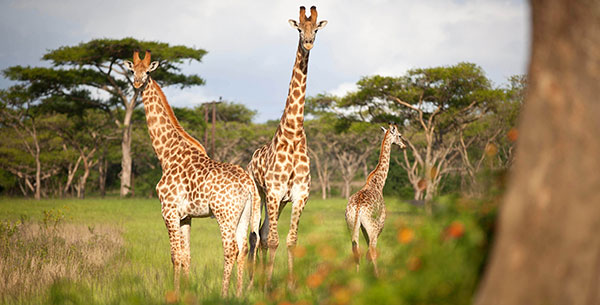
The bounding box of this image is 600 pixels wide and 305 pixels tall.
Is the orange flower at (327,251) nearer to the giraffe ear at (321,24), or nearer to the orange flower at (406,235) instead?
the orange flower at (406,235)

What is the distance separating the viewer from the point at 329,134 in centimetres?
4459

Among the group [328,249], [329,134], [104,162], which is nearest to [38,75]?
[104,162]

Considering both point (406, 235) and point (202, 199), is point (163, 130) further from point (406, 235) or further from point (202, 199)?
point (406, 235)

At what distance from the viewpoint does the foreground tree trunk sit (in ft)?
7.21

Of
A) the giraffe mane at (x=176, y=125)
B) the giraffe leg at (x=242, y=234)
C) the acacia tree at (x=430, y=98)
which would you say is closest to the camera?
the giraffe leg at (x=242, y=234)

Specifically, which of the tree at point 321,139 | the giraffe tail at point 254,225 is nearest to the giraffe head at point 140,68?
the giraffe tail at point 254,225

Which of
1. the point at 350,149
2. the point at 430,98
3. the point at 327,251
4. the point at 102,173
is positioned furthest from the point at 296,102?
the point at 102,173

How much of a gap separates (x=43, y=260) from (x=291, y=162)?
156 inches

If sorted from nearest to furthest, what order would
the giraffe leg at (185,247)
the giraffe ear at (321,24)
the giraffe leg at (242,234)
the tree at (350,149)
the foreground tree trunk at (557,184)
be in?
the foreground tree trunk at (557,184)
the giraffe leg at (242,234)
the giraffe leg at (185,247)
the giraffe ear at (321,24)
the tree at (350,149)

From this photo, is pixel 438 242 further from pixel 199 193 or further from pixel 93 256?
pixel 93 256

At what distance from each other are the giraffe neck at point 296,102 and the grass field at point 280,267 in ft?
4.60

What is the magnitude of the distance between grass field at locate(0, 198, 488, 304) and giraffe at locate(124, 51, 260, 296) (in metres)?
0.43

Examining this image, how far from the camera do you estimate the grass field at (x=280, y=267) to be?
2.68m

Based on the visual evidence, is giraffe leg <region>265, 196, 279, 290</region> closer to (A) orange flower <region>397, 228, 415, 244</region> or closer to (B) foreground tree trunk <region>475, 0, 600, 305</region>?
(A) orange flower <region>397, 228, 415, 244</region>
